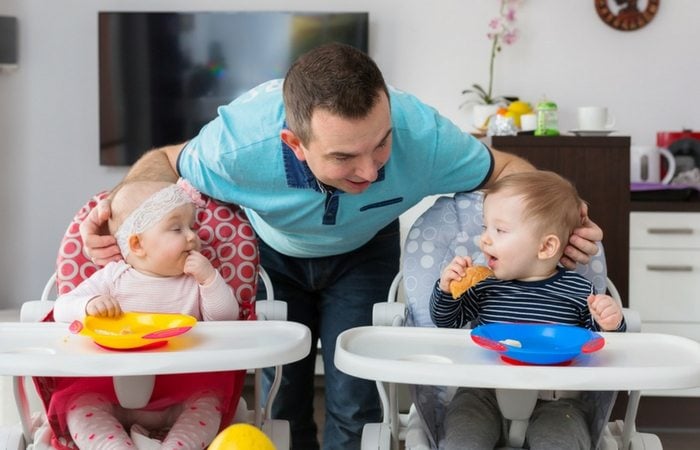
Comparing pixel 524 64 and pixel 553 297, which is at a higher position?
pixel 524 64

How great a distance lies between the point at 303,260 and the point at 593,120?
184 cm

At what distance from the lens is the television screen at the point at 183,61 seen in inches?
161

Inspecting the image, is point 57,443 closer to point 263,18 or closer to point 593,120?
point 593,120

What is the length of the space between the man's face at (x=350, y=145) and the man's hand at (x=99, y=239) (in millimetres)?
417

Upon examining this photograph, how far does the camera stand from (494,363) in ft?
4.63

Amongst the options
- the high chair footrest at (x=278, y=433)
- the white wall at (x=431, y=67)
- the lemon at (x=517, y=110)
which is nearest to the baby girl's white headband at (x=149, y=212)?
the high chair footrest at (x=278, y=433)

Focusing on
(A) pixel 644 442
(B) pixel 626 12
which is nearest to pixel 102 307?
(A) pixel 644 442

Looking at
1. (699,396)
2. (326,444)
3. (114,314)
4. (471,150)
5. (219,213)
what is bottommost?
(699,396)

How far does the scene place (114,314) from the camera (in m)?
1.58

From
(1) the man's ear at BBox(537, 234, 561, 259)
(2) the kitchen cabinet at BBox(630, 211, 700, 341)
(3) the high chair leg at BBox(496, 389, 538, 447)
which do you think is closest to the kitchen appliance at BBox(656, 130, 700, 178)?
(2) the kitchen cabinet at BBox(630, 211, 700, 341)

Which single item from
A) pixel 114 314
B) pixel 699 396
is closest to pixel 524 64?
pixel 699 396

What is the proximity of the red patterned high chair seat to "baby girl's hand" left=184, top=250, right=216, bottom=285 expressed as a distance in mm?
109

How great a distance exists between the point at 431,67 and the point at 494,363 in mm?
2868

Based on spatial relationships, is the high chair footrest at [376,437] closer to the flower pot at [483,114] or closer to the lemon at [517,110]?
the lemon at [517,110]
